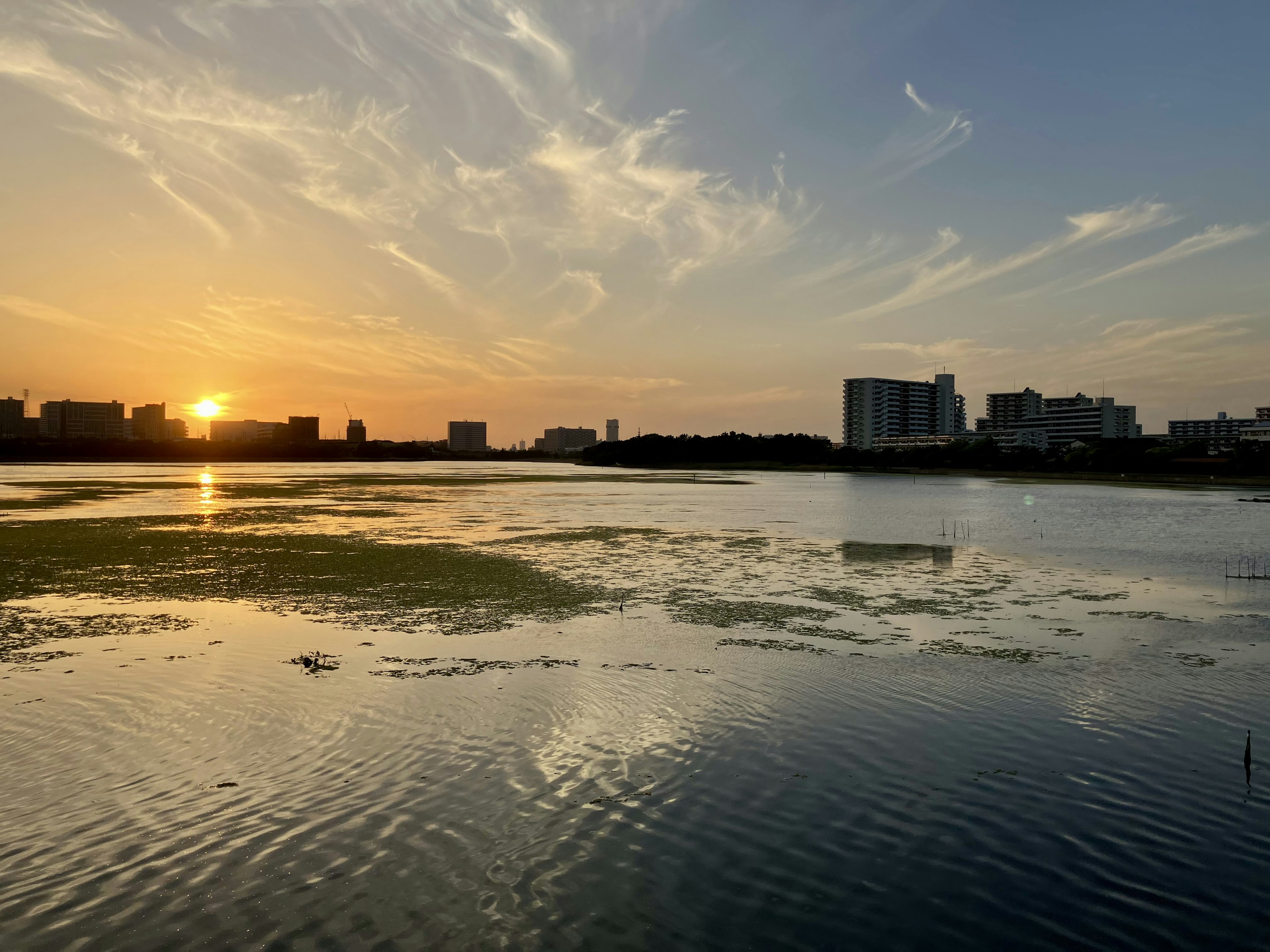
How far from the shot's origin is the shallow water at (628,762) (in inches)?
348

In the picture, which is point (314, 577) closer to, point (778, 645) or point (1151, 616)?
point (778, 645)

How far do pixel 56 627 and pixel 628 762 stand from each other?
20.0 metres

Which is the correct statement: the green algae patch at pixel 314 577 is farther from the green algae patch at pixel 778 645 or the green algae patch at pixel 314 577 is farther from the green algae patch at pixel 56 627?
the green algae patch at pixel 778 645

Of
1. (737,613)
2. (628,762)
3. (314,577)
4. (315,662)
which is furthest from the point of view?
(314,577)

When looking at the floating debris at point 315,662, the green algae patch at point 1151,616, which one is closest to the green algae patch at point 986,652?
the green algae patch at point 1151,616

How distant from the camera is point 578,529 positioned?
180 ft

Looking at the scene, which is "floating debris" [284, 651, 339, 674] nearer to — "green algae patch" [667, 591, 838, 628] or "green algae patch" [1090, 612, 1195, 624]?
"green algae patch" [667, 591, 838, 628]

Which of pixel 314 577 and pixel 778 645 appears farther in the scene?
pixel 314 577

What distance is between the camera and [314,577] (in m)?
33.2

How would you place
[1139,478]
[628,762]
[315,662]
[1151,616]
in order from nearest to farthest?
[628,762]
[315,662]
[1151,616]
[1139,478]

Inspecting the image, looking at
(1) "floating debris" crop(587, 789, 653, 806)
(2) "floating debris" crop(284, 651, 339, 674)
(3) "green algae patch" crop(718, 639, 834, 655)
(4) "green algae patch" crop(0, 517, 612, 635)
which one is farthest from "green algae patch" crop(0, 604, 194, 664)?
(3) "green algae patch" crop(718, 639, 834, 655)

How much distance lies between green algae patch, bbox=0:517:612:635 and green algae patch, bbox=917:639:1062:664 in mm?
10933

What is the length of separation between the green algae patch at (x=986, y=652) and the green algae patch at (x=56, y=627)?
864 inches

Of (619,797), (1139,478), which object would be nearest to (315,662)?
(619,797)
